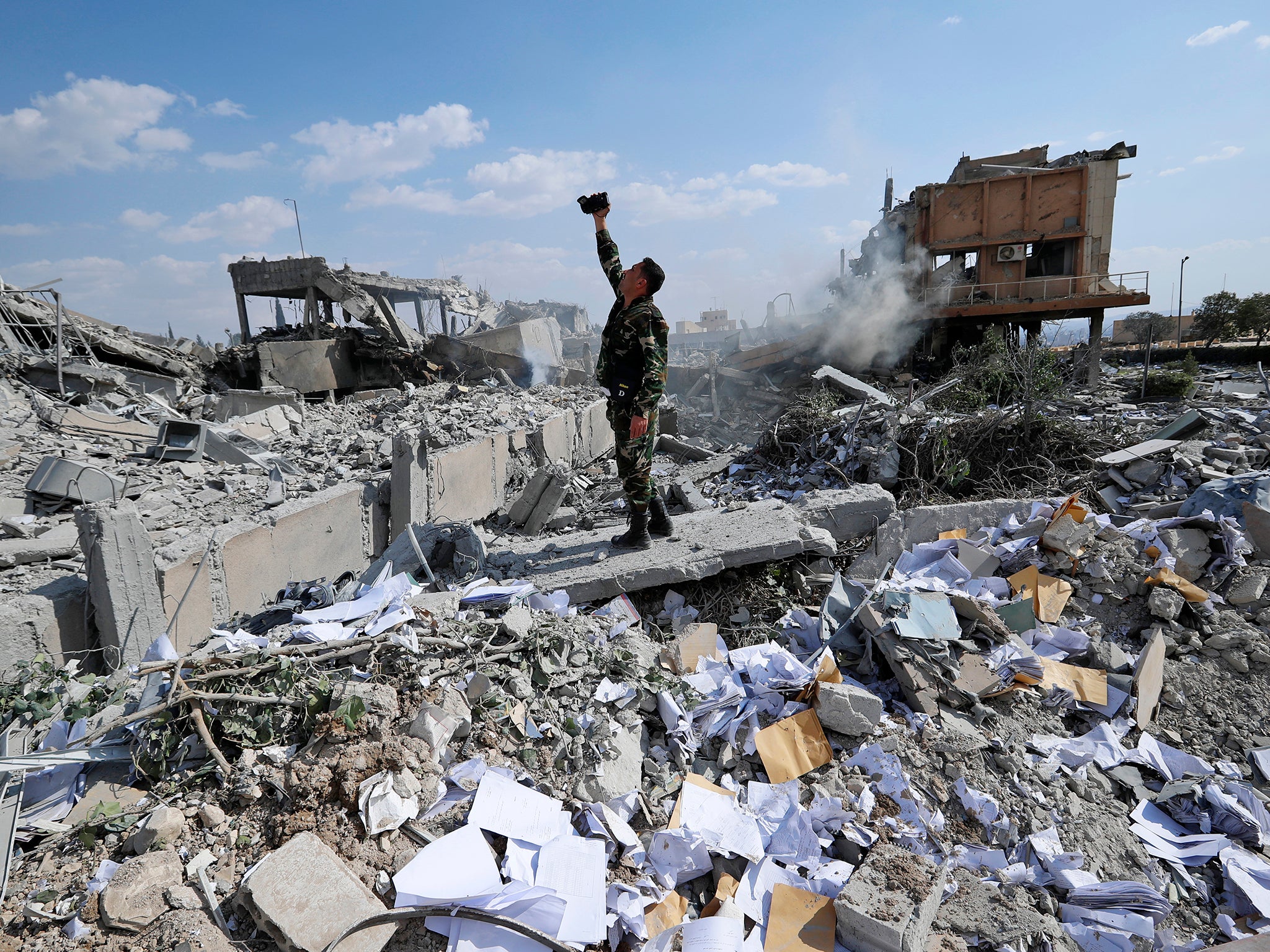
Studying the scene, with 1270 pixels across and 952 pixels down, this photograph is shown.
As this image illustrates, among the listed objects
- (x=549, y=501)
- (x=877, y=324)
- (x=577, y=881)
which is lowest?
(x=577, y=881)

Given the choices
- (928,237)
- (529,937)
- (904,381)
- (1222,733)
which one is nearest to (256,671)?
(529,937)

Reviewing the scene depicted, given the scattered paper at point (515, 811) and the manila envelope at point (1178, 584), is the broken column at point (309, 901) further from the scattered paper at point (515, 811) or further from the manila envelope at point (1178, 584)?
the manila envelope at point (1178, 584)

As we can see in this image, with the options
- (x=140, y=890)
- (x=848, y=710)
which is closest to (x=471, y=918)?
(x=140, y=890)

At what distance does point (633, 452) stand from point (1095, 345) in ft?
39.6

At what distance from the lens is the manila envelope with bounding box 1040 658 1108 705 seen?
9.60ft

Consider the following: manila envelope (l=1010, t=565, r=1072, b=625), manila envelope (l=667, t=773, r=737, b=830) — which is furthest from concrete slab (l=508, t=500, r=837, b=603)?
manila envelope (l=667, t=773, r=737, b=830)

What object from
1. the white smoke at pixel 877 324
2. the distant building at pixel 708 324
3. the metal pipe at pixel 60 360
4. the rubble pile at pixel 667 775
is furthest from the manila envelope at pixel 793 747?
the distant building at pixel 708 324

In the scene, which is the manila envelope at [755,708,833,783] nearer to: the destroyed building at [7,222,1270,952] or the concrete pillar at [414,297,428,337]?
the destroyed building at [7,222,1270,952]

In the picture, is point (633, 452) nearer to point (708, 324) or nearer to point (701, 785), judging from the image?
point (701, 785)

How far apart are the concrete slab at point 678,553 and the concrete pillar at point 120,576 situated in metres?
1.92

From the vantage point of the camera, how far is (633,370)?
11.8ft

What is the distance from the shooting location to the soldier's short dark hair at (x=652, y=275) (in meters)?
3.43

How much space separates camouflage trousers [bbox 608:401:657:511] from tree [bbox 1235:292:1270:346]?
2304 cm

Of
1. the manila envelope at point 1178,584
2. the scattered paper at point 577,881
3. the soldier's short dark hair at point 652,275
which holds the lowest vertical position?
the scattered paper at point 577,881
